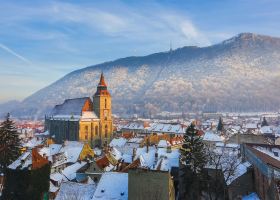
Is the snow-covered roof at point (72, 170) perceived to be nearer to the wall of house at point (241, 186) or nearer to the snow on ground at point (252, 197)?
the wall of house at point (241, 186)

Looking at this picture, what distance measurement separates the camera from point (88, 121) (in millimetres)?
113875

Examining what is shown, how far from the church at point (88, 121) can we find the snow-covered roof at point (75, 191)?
7127 centimetres

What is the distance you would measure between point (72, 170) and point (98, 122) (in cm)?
6028

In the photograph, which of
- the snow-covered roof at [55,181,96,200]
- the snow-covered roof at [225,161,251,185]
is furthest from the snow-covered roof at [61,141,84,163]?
the snow-covered roof at [225,161,251,185]

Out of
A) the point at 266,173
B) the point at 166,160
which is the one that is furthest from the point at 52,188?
the point at 266,173

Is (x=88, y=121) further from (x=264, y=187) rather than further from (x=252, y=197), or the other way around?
(x=264, y=187)

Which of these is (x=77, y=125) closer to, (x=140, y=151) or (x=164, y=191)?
(x=140, y=151)

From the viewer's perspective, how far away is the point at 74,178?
175 feet

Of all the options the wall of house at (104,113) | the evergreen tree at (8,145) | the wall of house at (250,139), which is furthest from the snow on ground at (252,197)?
the wall of house at (104,113)

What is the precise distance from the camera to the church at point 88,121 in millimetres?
113375

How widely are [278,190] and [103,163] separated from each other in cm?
3035

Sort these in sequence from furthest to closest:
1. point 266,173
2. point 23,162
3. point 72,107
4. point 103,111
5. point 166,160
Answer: point 72,107
point 103,111
point 166,160
point 23,162
point 266,173

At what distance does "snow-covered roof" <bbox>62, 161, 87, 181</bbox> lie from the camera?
53850 millimetres

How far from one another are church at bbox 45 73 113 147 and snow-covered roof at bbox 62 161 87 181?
53.8m
